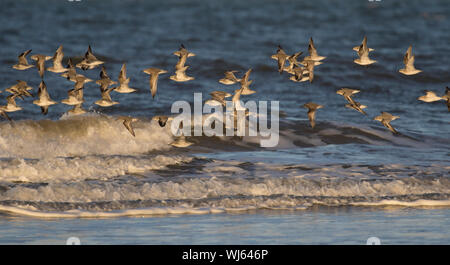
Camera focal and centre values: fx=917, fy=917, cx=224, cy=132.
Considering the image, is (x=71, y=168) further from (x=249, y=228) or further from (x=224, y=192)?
(x=249, y=228)

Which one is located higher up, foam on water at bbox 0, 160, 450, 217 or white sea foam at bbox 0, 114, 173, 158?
white sea foam at bbox 0, 114, 173, 158

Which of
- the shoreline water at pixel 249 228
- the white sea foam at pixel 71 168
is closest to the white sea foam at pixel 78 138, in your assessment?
the white sea foam at pixel 71 168

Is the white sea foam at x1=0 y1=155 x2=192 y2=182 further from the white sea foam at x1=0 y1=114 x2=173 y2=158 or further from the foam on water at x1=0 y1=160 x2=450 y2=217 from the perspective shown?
the white sea foam at x1=0 y1=114 x2=173 y2=158

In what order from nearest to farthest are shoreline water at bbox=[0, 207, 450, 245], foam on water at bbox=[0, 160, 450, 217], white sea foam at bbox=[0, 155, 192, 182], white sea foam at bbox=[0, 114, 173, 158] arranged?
shoreline water at bbox=[0, 207, 450, 245]
foam on water at bbox=[0, 160, 450, 217]
white sea foam at bbox=[0, 155, 192, 182]
white sea foam at bbox=[0, 114, 173, 158]

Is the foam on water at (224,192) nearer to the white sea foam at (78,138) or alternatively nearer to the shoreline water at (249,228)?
the shoreline water at (249,228)

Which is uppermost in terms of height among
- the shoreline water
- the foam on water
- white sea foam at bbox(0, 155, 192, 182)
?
white sea foam at bbox(0, 155, 192, 182)

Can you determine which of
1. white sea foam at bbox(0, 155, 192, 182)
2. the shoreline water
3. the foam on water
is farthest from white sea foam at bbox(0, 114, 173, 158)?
the shoreline water

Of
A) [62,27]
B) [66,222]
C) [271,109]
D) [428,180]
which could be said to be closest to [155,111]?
[271,109]

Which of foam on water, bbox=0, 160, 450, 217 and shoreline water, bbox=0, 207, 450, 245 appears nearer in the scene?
shoreline water, bbox=0, 207, 450, 245

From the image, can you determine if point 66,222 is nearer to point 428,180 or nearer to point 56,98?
point 428,180

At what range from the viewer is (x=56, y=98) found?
2336cm

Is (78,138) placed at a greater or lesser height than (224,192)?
greater

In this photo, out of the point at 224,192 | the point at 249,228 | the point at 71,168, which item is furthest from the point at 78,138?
the point at 249,228

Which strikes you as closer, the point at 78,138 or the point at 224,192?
the point at 224,192
